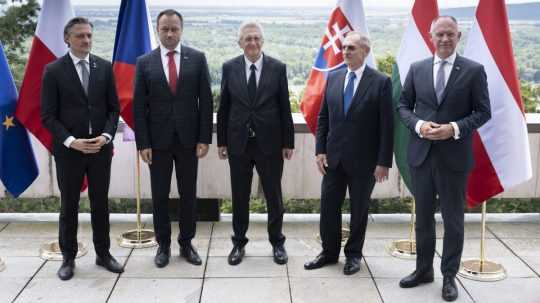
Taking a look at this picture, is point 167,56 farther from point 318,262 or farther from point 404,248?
point 404,248

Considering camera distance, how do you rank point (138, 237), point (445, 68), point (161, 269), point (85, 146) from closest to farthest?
1. point (445, 68)
2. point (85, 146)
3. point (161, 269)
4. point (138, 237)

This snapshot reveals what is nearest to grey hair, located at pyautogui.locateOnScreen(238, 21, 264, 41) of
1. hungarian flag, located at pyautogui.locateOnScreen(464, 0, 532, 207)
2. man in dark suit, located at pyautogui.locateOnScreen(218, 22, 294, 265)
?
man in dark suit, located at pyautogui.locateOnScreen(218, 22, 294, 265)

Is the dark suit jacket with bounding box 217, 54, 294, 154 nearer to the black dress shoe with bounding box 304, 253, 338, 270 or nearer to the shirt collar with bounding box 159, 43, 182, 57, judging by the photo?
the shirt collar with bounding box 159, 43, 182, 57

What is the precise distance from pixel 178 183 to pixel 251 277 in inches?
32.3

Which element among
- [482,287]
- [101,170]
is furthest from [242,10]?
Result: [482,287]

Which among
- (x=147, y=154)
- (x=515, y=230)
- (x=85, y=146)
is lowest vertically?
(x=515, y=230)

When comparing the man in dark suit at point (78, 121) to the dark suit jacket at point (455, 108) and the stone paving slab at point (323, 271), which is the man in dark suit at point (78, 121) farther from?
the dark suit jacket at point (455, 108)

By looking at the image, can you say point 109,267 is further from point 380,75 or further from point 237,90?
point 380,75

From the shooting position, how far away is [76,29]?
3.93 meters

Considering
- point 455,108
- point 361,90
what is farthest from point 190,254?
point 455,108

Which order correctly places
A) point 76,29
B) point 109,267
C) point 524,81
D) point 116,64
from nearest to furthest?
point 76,29, point 109,267, point 116,64, point 524,81

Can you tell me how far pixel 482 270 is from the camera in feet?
13.9

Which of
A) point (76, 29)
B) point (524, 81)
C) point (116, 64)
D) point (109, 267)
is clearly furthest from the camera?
point (524, 81)

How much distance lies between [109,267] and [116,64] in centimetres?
150
